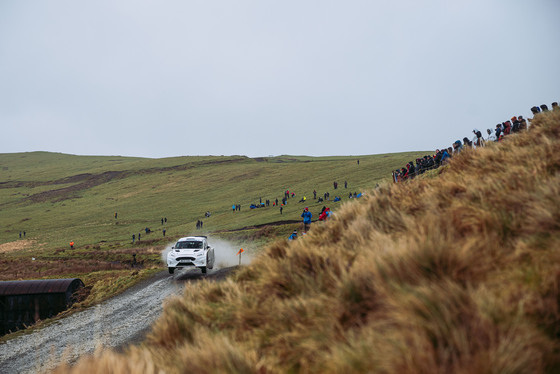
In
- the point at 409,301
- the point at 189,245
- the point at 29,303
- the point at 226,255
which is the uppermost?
the point at 409,301

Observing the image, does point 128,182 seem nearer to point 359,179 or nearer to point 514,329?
point 359,179

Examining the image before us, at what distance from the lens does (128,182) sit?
393 ft

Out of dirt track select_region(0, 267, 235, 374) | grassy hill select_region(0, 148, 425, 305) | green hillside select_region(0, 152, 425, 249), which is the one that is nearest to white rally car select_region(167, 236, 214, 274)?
dirt track select_region(0, 267, 235, 374)

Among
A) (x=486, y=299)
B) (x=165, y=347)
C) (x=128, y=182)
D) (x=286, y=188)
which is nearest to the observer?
(x=486, y=299)

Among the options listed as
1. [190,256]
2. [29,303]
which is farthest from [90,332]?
[29,303]

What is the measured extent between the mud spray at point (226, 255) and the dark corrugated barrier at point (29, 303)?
6667mm

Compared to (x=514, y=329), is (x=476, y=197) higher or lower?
higher

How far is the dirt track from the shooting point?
1159cm

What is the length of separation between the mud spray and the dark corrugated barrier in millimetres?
6667

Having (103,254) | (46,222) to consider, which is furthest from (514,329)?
(46,222)

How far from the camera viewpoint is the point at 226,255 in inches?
1236

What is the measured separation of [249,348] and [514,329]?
105 inches

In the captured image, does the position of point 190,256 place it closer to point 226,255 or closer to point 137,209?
point 226,255

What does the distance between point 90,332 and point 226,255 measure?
691 inches
